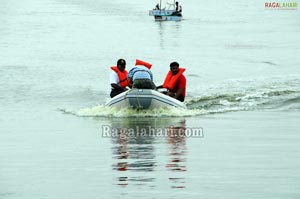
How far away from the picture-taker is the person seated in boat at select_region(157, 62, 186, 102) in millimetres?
24984

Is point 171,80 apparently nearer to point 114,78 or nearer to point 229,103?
point 114,78

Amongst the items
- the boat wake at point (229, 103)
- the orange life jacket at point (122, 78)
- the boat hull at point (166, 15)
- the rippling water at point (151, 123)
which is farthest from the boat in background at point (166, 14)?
the orange life jacket at point (122, 78)

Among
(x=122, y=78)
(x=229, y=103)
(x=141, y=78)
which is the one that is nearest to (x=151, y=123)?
(x=141, y=78)

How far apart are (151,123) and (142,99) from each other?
148 centimetres

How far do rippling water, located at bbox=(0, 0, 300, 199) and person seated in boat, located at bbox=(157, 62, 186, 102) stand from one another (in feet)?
1.87

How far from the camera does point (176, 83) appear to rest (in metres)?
25.2

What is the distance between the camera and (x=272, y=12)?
111938mm

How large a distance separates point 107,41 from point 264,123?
4183 centimetres

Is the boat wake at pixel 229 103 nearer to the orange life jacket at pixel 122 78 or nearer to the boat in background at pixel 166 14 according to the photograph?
the orange life jacket at pixel 122 78

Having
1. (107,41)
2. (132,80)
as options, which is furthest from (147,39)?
(132,80)

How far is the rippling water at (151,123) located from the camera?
42.3 ft

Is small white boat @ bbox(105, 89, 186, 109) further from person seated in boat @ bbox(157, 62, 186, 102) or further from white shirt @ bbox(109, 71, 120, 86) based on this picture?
white shirt @ bbox(109, 71, 120, 86)

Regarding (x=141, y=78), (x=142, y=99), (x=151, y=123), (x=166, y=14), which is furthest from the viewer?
(x=166, y=14)

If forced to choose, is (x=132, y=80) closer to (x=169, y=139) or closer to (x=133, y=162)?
(x=169, y=139)
